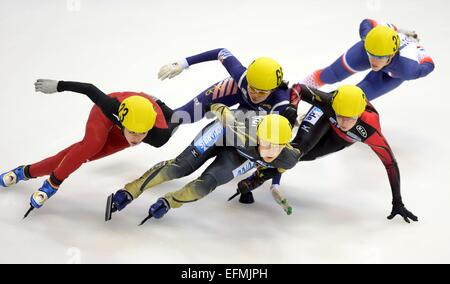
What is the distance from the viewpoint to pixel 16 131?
6.96 m

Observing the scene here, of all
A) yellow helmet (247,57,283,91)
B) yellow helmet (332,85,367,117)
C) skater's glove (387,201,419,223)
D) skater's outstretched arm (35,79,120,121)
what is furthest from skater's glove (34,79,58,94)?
skater's glove (387,201,419,223)

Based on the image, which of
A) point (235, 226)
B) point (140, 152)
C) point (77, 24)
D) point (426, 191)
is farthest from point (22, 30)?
point (426, 191)

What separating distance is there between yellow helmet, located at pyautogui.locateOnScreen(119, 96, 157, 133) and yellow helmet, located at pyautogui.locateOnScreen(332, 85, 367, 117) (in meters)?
1.32

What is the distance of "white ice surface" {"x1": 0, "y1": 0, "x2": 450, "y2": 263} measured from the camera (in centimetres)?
541

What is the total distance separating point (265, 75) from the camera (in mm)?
5629

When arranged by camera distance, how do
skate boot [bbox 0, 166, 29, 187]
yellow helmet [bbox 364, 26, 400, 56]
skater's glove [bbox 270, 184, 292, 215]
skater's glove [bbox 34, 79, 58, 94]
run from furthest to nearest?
yellow helmet [bbox 364, 26, 400, 56], skate boot [bbox 0, 166, 29, 187], skater's glove [bbox 270, 184, 292, 215], skater's glove [bbox 34, 79, 58, 94]

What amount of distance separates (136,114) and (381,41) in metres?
2.13

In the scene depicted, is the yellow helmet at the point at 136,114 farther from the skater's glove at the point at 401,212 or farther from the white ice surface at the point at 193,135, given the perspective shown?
the skater's glove at the point at 401,212

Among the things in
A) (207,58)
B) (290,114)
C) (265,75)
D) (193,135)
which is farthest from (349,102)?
(193,135)

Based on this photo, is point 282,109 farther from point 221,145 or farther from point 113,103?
point 113,103

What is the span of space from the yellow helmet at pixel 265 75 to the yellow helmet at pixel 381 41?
0.99 meters

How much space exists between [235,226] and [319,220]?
2.09ft

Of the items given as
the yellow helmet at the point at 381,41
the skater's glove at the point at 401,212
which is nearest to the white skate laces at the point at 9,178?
the skater's glove at the point at 401,212

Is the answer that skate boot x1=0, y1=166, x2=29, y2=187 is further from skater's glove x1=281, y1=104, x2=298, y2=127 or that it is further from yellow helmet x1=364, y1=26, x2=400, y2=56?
yellow helmet x1=364, y1=26, x2=400, y2=56
